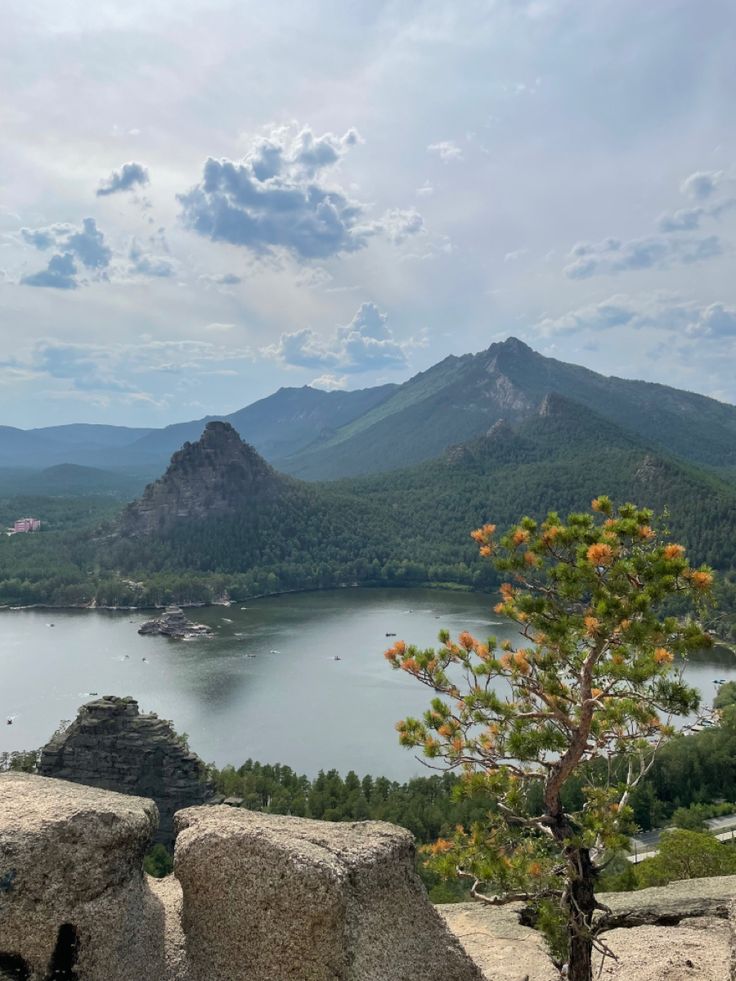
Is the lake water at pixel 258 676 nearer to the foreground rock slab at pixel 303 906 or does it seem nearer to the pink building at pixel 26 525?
the foreground rock slab at pixel 303 906

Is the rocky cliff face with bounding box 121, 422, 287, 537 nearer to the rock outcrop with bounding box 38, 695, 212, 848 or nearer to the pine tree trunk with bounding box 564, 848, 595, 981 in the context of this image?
the rock outcrop with bounding box 38, 695, 212, 848

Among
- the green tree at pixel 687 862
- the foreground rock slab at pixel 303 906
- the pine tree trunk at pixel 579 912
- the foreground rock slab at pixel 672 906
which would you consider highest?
the foreground rock slab at pixel 303 906

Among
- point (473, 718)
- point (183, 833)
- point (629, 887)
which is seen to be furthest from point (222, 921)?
point (629, 887)

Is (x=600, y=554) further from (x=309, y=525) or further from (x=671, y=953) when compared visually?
(x=309, y=525)

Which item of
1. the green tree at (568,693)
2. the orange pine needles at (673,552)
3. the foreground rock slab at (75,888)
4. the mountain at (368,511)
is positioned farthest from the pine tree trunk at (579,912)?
the mountain at (368,511)

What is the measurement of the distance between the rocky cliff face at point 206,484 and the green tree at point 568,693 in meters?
139

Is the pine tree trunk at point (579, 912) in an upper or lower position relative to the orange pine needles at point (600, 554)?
lower

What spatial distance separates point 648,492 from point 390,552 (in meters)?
44.9

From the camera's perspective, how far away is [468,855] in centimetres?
770

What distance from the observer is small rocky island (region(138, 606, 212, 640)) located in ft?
280

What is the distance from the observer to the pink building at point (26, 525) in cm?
15762

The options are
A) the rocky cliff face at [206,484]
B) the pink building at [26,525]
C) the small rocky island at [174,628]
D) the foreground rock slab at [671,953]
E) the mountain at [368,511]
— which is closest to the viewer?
the foreground rock slab at [671,953]

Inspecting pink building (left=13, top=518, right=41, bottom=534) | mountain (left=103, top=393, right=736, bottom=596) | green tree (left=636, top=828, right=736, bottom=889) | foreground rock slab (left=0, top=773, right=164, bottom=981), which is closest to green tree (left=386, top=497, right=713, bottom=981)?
foreground rock slab (left=0, top=773, right=164, bottom=981)

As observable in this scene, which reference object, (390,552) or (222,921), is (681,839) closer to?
(222,921)
